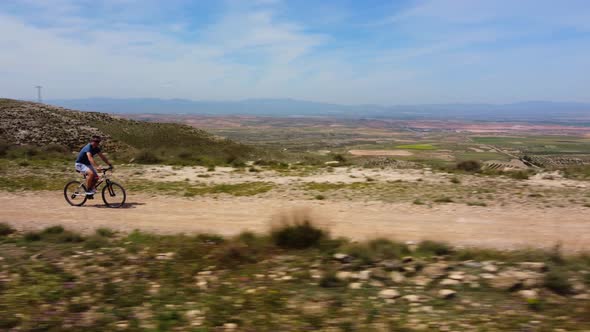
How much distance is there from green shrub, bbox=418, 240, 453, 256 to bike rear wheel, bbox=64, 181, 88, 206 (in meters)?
Answer: 10.9

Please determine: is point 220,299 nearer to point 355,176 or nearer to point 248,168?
point 355,176

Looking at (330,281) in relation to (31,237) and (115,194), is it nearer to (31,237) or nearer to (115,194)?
(31,237)

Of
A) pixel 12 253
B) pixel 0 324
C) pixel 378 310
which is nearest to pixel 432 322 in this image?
pixel 378 310

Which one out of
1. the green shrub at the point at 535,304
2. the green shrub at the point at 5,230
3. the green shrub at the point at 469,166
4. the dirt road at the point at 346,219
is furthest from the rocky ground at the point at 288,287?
the green shrub at the point at 469,166

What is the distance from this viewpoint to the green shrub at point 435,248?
7.82 metres

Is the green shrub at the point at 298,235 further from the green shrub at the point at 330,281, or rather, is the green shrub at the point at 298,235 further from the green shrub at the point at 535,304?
the green shrub at the point at 535,304

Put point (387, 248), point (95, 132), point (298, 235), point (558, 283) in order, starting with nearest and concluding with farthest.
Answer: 1. point (558, 283)
2. point (387, 248)
3. point (298, 235)
4. point (95, 132)

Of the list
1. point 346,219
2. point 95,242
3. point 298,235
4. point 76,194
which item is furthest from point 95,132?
point 298,235

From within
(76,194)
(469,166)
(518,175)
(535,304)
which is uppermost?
(469,166)

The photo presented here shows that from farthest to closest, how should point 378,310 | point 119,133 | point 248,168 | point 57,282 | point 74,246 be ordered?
point 119,133, point 248,168, point 74,246, point 57,282, point 378,310

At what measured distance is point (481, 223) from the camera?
35.2 feet

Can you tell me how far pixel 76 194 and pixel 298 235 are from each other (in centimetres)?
877

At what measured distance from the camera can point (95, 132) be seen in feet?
125

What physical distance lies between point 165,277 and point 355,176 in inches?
547
